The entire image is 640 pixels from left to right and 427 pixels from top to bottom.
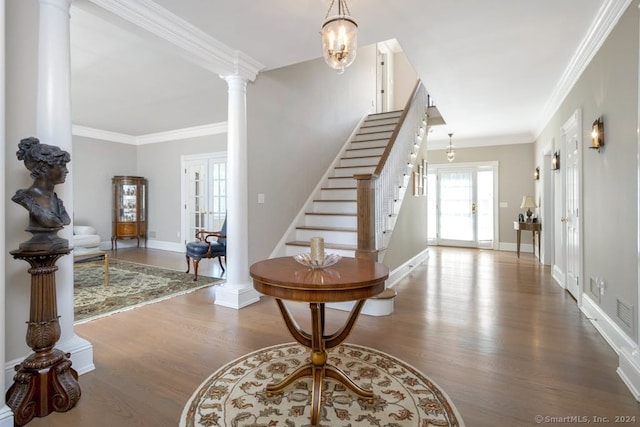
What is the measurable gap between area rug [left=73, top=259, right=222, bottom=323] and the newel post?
2.27 metres

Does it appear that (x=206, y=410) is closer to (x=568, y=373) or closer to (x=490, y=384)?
(x=490, y=384)

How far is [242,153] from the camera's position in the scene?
3582 mm

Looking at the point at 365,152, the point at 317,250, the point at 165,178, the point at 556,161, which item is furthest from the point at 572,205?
the point at 165,178

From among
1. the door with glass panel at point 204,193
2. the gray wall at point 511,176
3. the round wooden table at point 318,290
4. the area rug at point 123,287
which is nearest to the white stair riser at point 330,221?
the area rug at point 123,287

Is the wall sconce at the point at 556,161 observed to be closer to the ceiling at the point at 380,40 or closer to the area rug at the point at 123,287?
the ceiling at the point at 380,40

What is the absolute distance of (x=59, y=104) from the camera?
1982 millimetres

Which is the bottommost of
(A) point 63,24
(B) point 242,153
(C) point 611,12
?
(B) point 242,153

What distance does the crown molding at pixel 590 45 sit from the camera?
2459 millimetres

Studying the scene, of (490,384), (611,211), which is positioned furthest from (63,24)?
(611,211)

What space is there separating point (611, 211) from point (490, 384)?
175 cm

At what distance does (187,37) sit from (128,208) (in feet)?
19.0

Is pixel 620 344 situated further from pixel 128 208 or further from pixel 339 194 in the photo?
pixel 128 208

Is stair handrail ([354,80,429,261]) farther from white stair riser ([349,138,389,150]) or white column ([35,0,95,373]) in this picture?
white column ([35,0,95,373])

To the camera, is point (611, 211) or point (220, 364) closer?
point (220, 364)
